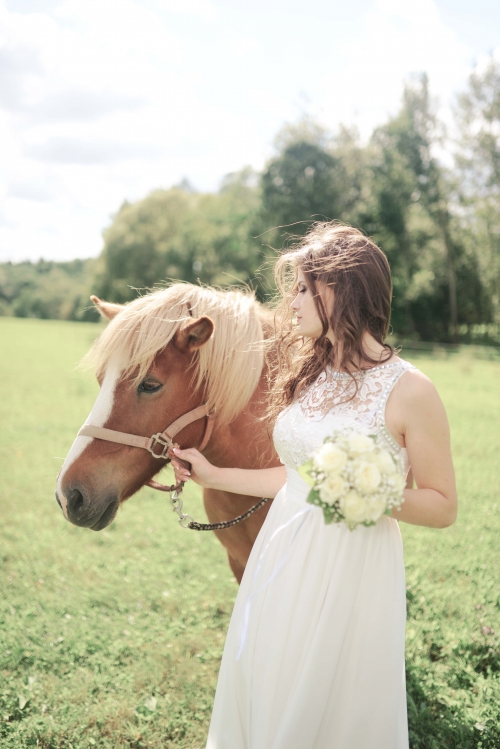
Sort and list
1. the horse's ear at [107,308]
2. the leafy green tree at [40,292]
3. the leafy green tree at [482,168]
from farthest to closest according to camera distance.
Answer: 1. the leafy green tree at [40,292]
2. the leafy green tree at [482,168]
3. the horse's ear at [107,308]

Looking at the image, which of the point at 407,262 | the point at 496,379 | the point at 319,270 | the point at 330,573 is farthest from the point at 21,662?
the point at 407,262

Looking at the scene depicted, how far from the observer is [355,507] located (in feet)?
4.81

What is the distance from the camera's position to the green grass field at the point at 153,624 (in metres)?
2.85

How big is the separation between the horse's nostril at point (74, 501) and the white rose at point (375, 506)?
4.12 ft

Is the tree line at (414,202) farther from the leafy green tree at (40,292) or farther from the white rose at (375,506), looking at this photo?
the leafy green tree at (40,292)

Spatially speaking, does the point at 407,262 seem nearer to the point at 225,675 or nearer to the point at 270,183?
the point at 270,183

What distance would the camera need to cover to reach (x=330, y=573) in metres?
1.79

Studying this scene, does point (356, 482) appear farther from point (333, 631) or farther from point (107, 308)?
point (107, 308)

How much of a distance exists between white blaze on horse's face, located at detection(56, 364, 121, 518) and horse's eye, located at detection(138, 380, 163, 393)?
0.11 m

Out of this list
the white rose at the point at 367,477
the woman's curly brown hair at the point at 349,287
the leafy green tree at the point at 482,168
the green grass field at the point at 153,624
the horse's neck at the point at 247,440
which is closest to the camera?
the white rose at the point at 367,477

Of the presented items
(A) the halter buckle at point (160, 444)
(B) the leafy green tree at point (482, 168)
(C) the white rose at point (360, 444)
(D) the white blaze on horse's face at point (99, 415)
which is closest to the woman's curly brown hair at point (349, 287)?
(C) the white rose at point (360, 444)

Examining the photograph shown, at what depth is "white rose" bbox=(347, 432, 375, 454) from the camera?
1500 mm

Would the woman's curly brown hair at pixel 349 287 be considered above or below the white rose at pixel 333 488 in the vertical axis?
above

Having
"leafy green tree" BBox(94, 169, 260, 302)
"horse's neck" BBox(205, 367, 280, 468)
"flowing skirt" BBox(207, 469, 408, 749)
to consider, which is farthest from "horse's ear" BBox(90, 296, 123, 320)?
"leafy green tree" BBox(94, 169, 260, 302)
